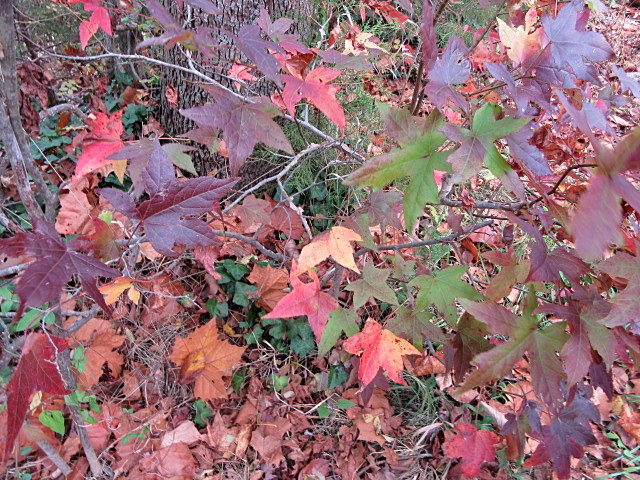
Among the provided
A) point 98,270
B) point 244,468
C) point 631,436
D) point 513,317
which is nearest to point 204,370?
point 244,468

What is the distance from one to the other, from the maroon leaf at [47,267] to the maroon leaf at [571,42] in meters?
1.16

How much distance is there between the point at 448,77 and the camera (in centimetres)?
91

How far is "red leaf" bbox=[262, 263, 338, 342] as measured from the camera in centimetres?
110

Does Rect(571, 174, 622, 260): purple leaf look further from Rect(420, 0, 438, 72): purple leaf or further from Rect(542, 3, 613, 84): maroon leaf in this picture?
Rect(542, 3, 613, 84): maroon leaf

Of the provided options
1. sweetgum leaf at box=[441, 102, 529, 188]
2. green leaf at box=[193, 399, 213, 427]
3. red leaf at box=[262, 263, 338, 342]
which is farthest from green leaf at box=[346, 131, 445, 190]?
green leaf at box=[193, 399, 213, 427]

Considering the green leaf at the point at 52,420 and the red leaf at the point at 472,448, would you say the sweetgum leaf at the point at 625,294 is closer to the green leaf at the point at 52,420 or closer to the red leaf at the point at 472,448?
the red leaf at the point at 472,448

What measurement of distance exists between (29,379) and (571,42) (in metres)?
1.44

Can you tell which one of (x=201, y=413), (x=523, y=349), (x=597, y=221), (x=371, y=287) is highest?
(x=597, y=221)

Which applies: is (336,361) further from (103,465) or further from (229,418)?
(103,465)

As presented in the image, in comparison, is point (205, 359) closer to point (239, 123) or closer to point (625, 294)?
point (239, 123)

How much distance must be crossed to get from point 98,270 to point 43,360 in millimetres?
225

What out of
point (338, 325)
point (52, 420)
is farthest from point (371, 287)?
point (52, 420)

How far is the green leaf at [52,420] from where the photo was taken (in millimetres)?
1193

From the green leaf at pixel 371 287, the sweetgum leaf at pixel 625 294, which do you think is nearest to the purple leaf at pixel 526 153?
the sweetgum leaf at pixel 625 294
